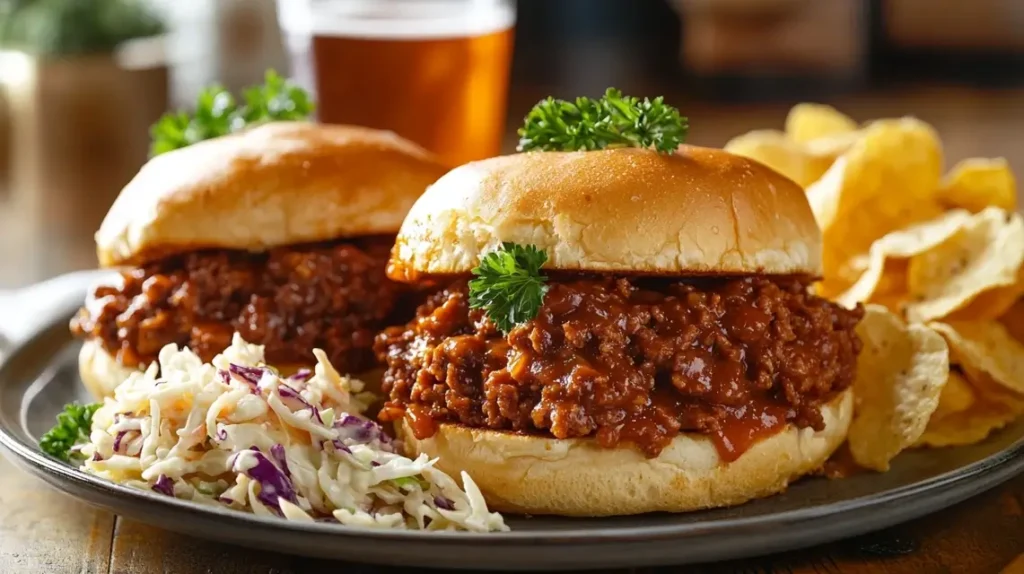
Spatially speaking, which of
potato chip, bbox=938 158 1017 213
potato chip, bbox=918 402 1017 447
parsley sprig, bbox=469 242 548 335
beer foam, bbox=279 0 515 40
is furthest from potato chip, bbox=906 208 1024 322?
beer foam, bbox=279 0 515 40

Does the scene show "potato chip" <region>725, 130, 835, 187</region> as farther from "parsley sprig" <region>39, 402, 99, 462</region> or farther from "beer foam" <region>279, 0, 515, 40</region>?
"parsley sprig" <region>39, 402, 99, 462</region>

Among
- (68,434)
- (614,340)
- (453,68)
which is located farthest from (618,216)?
(453,68)

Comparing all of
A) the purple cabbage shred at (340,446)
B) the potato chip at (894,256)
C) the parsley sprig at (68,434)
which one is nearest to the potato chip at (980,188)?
the potato chip at (894,256)

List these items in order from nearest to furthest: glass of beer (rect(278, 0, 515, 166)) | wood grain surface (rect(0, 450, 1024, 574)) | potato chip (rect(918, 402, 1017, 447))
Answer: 1. wood grain surface (rect(0, 450, 1024, 574))
2. potato chip (rect(918, 402, 1017, 447))
3. glass of beer (rect(278, 0, 515, 166))

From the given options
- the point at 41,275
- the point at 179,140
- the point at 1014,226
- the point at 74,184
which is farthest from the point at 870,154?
the point at 74,184

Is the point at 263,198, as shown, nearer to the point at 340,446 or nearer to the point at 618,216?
the point at 340,446

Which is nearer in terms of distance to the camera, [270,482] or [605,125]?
[270,482]

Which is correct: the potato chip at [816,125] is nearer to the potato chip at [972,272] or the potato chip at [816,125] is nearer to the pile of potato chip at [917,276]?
the pile of potato chip at [917,276]
